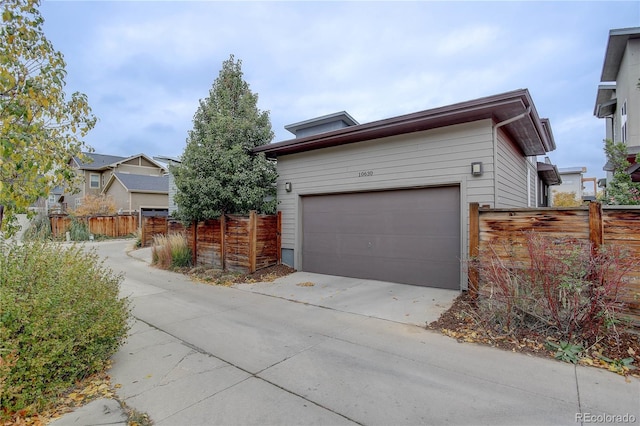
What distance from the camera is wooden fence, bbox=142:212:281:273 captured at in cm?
839

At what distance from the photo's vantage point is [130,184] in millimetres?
23828

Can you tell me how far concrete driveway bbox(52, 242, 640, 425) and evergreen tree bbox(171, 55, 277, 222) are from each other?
3960mm

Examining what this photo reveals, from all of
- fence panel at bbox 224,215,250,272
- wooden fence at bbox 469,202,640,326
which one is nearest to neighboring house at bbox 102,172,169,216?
fence panel at bbox 224,215,250,272

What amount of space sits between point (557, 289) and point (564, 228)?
0.95m

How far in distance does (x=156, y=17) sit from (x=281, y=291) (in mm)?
6622

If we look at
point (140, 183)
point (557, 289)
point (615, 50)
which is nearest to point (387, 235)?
point (557, 289)

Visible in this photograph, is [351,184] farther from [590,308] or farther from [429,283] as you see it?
[590,308]

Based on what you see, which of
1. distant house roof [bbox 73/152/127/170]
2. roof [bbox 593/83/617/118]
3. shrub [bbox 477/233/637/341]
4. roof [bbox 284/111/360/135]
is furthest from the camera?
distant house roof [bbox 73/152/127/170]

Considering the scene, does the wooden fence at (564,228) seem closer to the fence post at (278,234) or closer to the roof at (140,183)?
the fence post at (278,234)

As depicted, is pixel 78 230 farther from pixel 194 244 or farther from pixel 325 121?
pixel 325 121

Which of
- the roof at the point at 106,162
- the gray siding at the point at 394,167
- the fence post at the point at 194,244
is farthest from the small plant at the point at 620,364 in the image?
the roof at the point at 106,162

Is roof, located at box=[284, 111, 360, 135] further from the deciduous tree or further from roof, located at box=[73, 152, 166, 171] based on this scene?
roof, located at box=[73, 152, 166, 171]

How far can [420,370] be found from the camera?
10.4 feet

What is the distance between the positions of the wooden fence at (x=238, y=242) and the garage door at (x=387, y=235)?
99 cm
